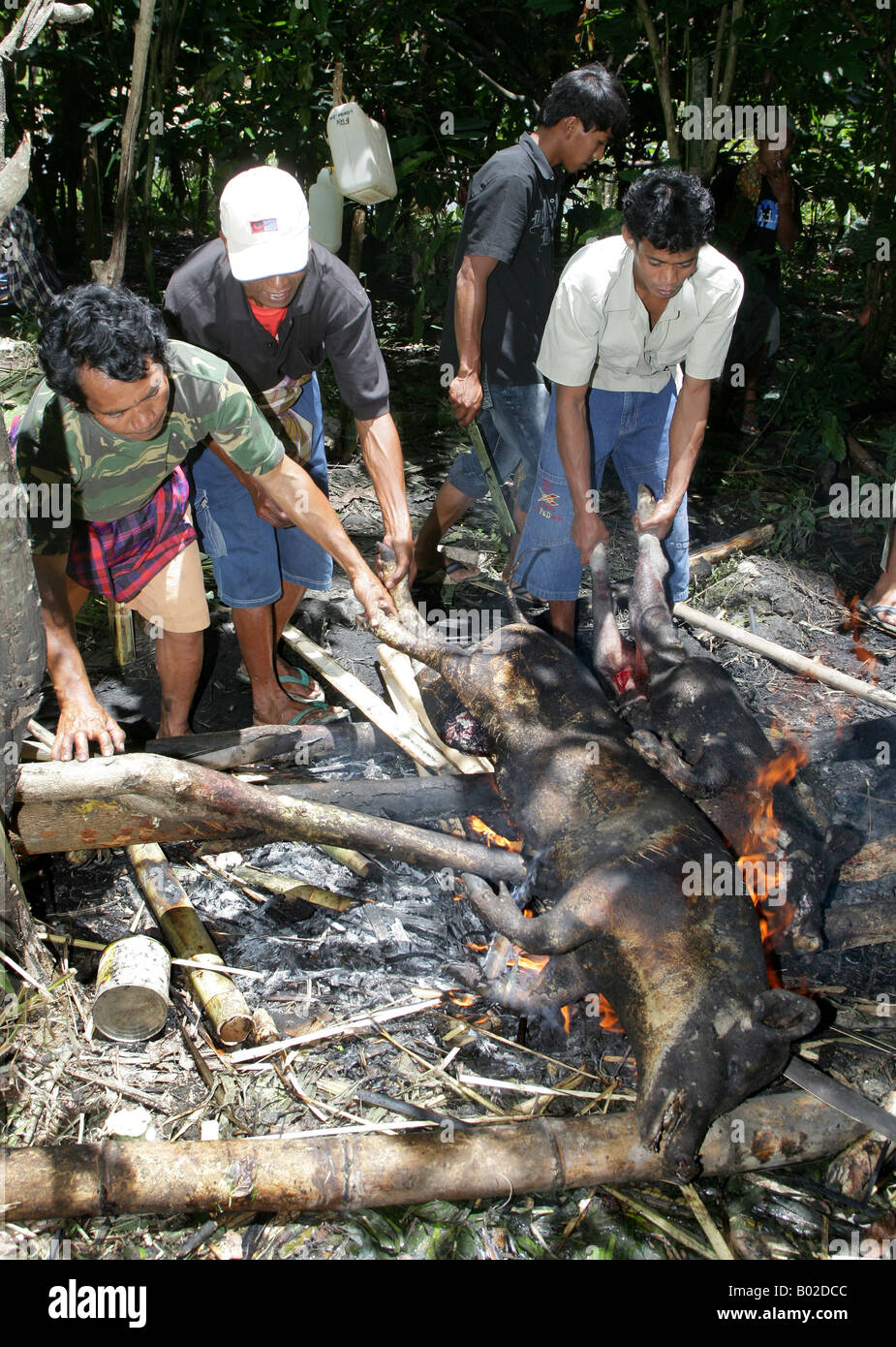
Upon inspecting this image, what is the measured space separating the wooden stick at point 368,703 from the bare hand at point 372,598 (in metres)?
0.52

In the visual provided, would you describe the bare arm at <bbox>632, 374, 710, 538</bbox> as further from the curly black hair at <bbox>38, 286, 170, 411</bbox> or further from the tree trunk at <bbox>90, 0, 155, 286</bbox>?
the tree trunk at <bbox>90, 0, 155, 286</bbox>

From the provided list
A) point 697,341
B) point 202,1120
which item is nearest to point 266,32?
point 697,341

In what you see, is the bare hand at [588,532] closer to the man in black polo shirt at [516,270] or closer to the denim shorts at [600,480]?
the denim shorts at [600,480]

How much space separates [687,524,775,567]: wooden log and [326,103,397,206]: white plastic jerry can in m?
3.09

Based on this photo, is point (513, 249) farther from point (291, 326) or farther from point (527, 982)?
point (527, 982)

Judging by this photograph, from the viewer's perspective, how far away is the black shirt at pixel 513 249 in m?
4.57

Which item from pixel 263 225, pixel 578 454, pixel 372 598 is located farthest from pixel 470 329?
pixel 372 598

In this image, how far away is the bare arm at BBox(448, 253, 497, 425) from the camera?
467 cm

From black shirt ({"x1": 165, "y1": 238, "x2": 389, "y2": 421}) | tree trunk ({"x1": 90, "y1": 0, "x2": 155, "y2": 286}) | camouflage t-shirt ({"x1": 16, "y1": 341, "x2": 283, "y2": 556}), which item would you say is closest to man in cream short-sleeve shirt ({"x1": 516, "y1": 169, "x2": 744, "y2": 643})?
black shirt ({"x1": 165, "y1": 238, "x2": 389, "y2": 421})

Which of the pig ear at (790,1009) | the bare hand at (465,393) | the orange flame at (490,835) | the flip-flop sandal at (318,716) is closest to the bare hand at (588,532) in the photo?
the bare hand at (465,393)

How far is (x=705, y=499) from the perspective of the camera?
7082mm

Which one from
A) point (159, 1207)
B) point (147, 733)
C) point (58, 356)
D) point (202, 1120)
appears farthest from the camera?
point (147, 733)
